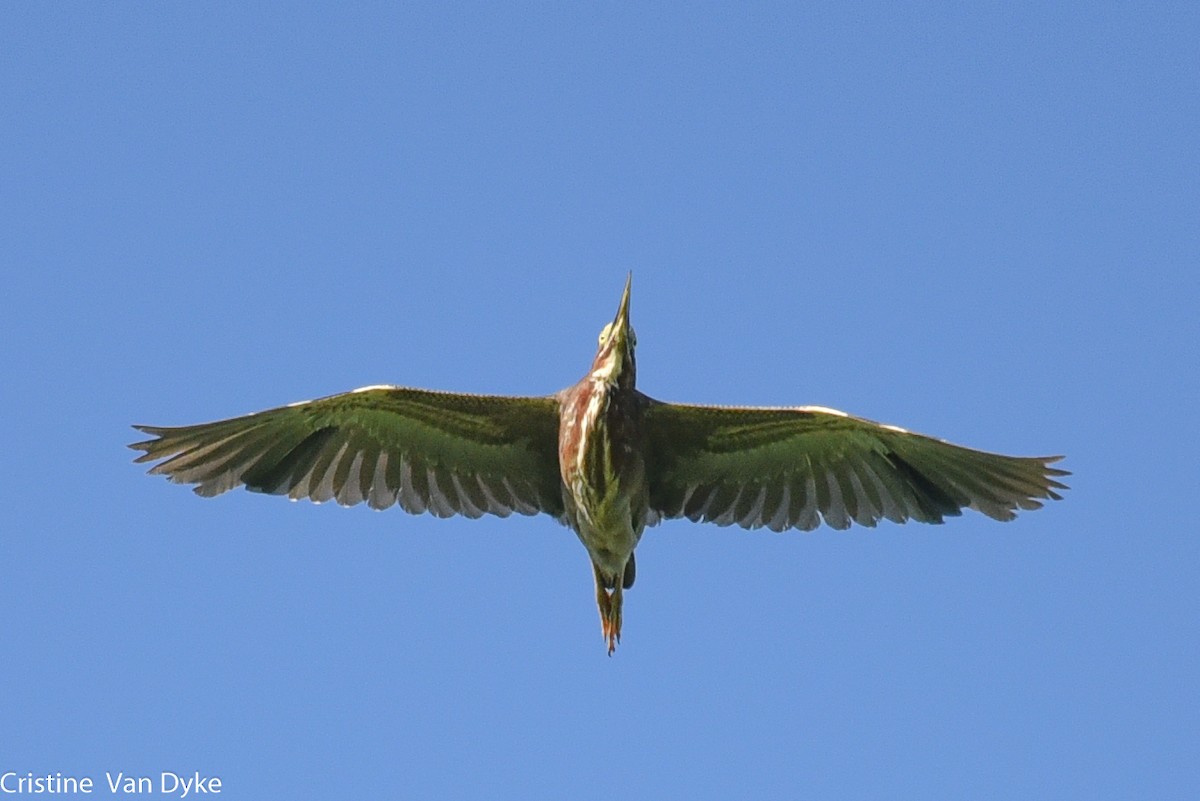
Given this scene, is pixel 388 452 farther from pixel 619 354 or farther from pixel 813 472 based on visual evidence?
pixel 813 472

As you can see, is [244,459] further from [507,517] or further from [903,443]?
[903,443]

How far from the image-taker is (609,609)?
14.2 metres

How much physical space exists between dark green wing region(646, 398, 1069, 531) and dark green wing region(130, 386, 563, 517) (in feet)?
3.39

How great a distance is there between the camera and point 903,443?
14.0 m

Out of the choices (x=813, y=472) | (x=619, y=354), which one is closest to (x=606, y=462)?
(x=619, y=354)

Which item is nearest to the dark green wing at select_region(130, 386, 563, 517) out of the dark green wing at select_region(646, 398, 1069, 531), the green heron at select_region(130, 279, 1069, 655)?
the green heron at select_region(130, 279, 1069, 655)

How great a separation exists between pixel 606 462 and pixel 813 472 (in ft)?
6.78

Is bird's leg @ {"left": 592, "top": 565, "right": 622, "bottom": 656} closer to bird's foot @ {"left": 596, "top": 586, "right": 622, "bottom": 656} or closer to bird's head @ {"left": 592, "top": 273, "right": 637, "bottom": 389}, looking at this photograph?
bird's foot @ {"left": 596, "top": 586, "right": 622, "bottom": 656}

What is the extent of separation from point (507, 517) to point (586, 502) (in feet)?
4.65

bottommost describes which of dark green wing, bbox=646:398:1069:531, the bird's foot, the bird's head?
the bird's foot

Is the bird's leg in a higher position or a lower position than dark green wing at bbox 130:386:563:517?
lower

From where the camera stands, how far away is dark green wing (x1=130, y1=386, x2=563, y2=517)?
1391 centimetres

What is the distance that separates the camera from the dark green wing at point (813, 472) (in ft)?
45.3

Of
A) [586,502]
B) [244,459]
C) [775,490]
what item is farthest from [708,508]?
[244,459]
